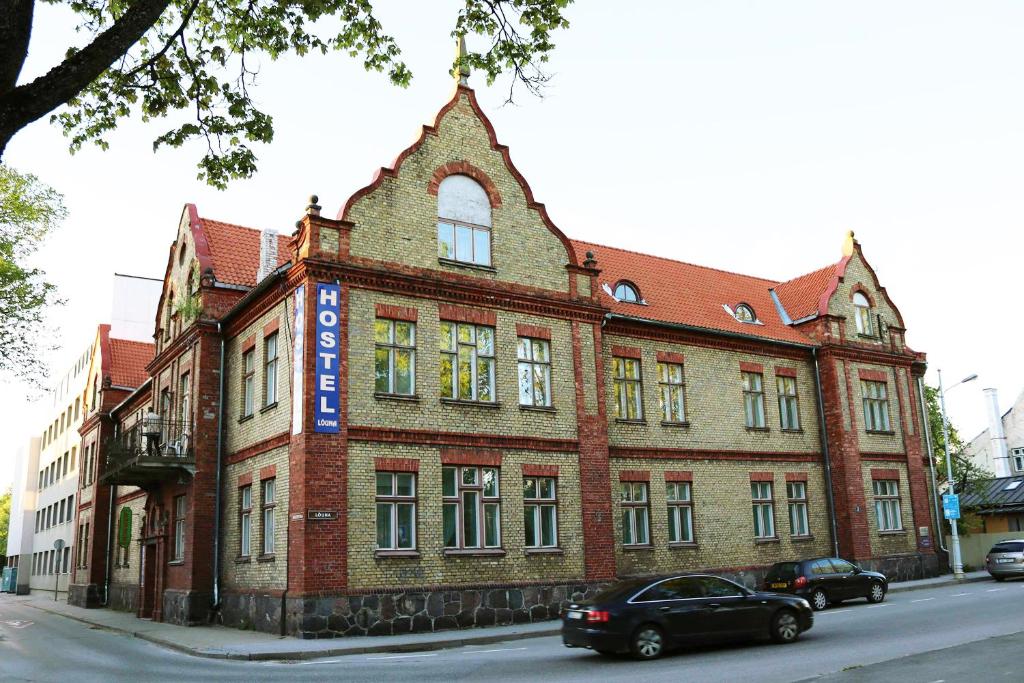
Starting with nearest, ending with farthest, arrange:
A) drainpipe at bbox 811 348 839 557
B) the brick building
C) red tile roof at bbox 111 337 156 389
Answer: the brick building, drainpipe at bbox 811 348 839 557, red tile roof at bbox 111 337 156 389

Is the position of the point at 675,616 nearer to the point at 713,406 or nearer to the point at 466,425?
the point at 466,425

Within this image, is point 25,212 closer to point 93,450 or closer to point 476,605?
point 93,450

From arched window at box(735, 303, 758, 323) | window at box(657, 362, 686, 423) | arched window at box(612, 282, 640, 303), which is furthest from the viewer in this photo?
arched window at box(735, 303, 758, 323)

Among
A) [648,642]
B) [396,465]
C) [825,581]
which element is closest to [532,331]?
[396,465]

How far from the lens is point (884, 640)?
1496cm

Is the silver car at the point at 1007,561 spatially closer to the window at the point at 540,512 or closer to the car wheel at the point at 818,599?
the car wheel at the point at 818,599

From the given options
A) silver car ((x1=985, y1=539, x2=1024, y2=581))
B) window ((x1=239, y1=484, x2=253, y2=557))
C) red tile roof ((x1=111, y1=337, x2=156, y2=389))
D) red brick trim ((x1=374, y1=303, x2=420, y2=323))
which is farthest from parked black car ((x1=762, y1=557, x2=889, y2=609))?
red tile roof ((x1=111, y1=337, x2=156, y2=389))

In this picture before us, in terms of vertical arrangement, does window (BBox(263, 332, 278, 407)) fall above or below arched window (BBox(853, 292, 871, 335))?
below

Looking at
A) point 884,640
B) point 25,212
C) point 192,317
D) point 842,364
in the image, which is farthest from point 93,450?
point 884,640

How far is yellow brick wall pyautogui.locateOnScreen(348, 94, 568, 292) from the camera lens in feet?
69.8

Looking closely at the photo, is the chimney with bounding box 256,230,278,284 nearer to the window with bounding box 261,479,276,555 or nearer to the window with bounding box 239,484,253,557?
the window with bounding box 239,484,253,557

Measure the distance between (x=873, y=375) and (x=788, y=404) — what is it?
407cm

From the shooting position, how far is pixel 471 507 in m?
21.3

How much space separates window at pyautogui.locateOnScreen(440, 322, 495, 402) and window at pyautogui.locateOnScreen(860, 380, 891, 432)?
15.6 meters
